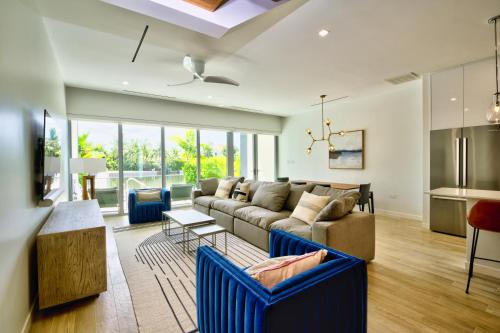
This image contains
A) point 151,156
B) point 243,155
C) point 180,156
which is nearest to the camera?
point 151,156

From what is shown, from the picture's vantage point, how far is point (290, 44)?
3133 millimetres

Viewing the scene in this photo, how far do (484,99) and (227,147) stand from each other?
5771 mm

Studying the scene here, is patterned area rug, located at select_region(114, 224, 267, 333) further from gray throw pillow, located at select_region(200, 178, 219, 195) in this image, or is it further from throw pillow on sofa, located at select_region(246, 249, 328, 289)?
gray throw pillow, located at select_region(200, 178, 219, 195)

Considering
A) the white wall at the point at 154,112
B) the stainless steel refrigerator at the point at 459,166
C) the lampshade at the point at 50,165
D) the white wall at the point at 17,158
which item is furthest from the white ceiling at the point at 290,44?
the lampshade at the point at 50,165

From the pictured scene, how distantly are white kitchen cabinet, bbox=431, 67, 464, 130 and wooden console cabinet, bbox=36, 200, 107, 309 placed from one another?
5.41 meters

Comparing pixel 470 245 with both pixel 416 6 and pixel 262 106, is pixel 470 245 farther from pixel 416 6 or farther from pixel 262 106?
pixel 262 106

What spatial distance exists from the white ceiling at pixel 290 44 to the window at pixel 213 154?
2203 millimetres

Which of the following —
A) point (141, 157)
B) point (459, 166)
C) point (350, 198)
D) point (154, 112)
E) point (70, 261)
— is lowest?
point (70, 261)

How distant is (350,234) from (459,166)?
2.67m

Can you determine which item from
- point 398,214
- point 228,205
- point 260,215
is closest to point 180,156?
point 228,205

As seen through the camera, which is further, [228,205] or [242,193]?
[242,193]

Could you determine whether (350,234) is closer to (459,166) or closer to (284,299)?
(284,299)

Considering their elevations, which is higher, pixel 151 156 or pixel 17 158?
pixel 151 156

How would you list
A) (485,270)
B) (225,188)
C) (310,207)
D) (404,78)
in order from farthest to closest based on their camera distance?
1. (225,188)
2. (404,78)
3. (310,207)
4. (485,270)
